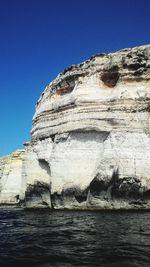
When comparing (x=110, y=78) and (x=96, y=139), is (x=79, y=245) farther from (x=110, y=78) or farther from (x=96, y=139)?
(x=110, y=78)

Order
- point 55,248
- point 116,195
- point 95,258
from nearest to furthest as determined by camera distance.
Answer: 1. point 95,258
2. point 55,248
3. point 116,195

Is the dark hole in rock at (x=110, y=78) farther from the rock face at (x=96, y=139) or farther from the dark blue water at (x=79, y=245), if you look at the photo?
the dark blue water at (x=79, y=245)

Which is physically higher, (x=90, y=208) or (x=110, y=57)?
(x=110, y=57)

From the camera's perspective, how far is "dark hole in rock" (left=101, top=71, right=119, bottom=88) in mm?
29766

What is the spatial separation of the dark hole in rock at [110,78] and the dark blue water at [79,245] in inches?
554

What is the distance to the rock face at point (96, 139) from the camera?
26.4 metres

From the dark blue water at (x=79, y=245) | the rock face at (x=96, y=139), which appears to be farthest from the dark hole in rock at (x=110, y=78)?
the dark blue water at (x=79, y=245)

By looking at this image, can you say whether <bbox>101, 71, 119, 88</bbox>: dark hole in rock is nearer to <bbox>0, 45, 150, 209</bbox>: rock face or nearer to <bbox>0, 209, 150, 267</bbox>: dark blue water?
<bbox>0, 45, 150, 209</bbox>: rock face

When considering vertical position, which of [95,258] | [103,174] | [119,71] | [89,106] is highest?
[119,71]

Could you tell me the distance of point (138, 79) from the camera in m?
29.1

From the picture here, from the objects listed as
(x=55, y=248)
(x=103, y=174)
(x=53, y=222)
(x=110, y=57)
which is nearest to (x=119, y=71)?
(x=110, y=57)

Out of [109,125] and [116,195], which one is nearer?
[116,195]

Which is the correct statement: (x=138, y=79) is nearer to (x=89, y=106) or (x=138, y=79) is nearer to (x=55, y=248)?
(x=89, y=106)

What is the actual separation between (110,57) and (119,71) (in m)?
1.32
